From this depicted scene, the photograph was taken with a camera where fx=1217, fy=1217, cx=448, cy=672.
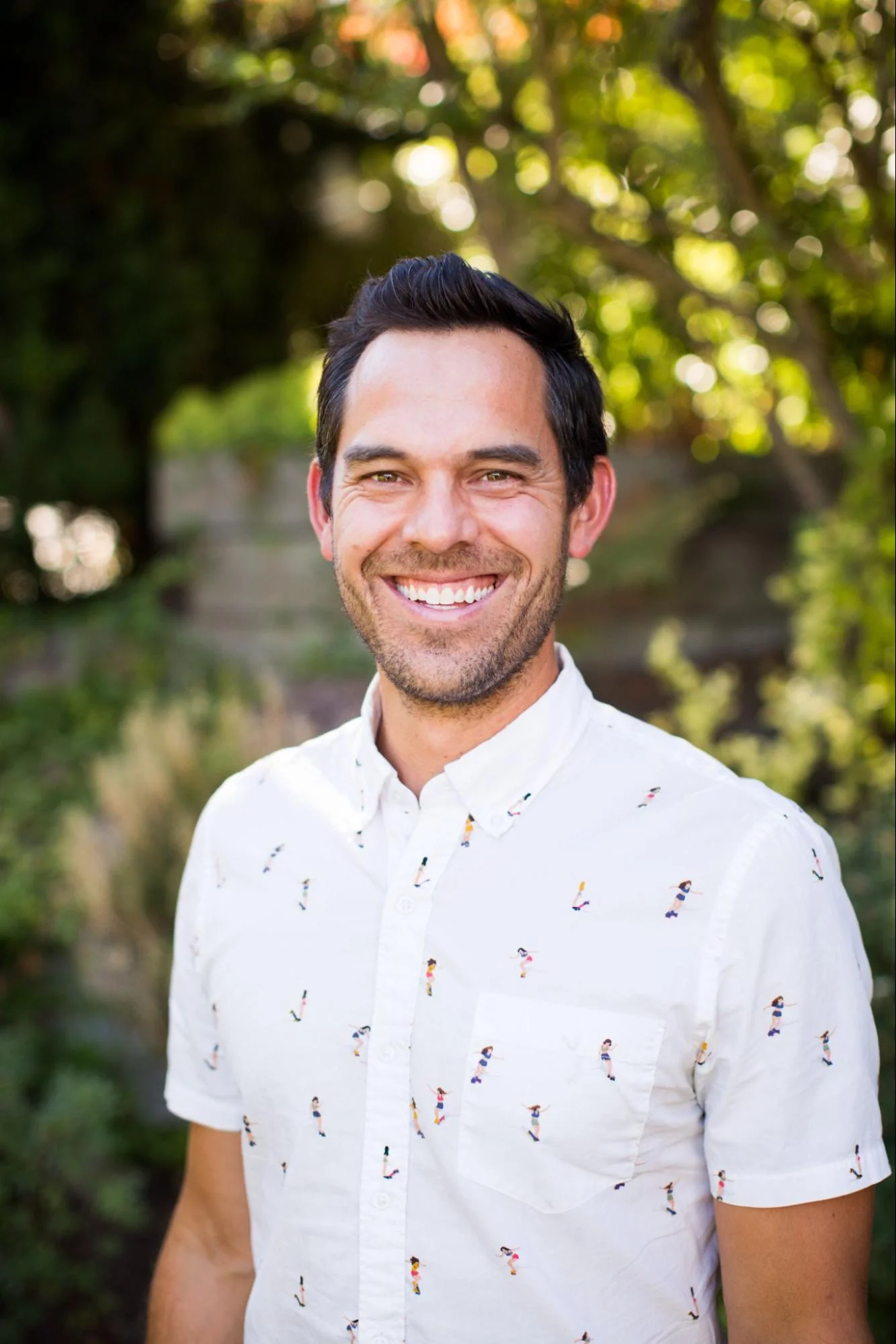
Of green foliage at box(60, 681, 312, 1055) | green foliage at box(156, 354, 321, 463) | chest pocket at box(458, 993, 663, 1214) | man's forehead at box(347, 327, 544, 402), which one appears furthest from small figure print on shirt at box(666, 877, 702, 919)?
green foliage at box(156, 354, 321, 463)

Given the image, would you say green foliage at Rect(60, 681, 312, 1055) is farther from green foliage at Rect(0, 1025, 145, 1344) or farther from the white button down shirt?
the white button down shirt

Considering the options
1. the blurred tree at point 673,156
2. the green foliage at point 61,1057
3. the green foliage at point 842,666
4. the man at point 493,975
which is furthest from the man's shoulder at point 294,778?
the blurred tree at point 673,156

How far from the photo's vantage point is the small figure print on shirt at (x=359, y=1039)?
151 centimetres

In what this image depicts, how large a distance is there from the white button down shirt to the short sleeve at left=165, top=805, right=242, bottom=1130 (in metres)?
0.11

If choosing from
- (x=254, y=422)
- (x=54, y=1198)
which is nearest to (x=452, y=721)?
(x=54, y=1198)


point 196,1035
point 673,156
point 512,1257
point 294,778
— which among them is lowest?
point 512,1257

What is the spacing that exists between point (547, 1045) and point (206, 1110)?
23.5 inches

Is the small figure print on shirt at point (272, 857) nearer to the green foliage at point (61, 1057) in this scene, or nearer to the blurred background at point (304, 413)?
the blurred background at point (304, 413)

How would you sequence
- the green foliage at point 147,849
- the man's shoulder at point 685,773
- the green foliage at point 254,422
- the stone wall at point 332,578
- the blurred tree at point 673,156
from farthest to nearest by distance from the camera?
the green foliage at point 254,422 → the stone wall at point 332,578 → the green foliage at point 147,849 → the blurred tree at point 673,156 → the man's shoulder at point 685,773

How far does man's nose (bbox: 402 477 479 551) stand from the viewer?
5.13ft

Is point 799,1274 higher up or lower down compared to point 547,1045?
lower down

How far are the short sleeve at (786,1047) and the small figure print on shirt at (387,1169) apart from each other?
37 cm

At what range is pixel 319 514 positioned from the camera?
1843 millimetres

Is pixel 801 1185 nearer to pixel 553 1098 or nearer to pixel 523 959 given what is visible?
pixel 553 1098
